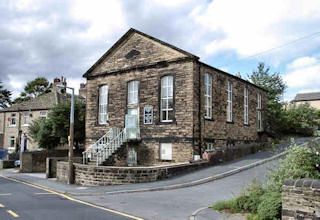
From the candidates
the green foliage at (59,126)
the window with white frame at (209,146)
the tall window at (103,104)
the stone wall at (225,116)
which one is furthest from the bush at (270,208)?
the green foliage at (59,126)

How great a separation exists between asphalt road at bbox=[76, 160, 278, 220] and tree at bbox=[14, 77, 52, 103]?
53.6 m

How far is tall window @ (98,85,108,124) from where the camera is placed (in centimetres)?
2511

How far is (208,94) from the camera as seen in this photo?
21516mm

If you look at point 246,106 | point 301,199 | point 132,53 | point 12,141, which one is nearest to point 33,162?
point 132,53

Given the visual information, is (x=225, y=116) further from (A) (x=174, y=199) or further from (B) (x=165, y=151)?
(A) (x=174, y=199)

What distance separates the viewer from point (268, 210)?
7559 millimetres

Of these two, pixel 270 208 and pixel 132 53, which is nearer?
pixel 270 208

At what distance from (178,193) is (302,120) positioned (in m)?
33.1

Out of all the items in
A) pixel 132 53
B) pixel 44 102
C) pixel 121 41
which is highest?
pixel 121 41

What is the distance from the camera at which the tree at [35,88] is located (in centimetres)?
6169

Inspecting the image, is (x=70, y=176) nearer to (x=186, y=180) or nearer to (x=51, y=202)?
(x=51, y=202)

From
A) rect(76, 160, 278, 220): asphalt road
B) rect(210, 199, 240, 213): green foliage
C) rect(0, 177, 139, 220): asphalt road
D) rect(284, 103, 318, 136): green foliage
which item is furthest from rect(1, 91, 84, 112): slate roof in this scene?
rect(210, 199, 240, 213): green foliage

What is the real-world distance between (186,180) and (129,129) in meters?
8.58

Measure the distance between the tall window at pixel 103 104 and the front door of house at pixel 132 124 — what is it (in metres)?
3.11
